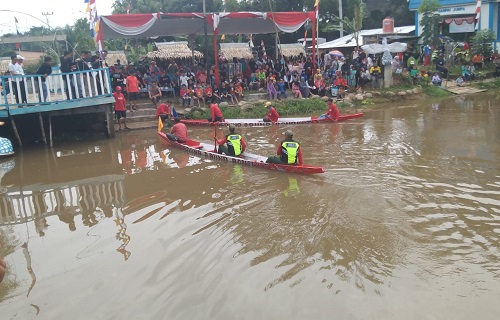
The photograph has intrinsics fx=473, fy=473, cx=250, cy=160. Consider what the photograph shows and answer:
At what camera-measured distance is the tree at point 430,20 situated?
2450 centimetres

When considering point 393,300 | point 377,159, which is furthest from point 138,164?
point 393,300

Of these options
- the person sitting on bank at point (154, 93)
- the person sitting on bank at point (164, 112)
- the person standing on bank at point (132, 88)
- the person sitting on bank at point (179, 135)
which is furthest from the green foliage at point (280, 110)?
the person sitting on bank at point (179, 135)

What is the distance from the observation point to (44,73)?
12.2 metres

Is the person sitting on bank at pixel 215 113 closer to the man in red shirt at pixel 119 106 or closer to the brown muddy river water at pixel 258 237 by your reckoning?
the man in red shirt at pixel 119 106

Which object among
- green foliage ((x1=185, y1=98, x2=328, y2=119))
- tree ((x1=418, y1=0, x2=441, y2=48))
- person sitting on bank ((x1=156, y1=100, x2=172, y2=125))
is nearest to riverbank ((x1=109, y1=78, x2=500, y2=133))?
green foliage ((x1=185, y1=98, x2=328, y2=119))

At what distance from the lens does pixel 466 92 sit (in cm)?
2066

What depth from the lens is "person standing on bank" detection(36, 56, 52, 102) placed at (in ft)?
39.8

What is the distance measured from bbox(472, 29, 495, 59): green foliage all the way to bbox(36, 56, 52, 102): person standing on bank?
20.5 m

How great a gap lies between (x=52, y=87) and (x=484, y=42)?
20.6 m

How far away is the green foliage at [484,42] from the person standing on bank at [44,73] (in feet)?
67.1

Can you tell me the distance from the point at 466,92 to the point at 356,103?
5.83 m

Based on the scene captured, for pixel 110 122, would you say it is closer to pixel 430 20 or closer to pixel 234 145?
pixel 234 145

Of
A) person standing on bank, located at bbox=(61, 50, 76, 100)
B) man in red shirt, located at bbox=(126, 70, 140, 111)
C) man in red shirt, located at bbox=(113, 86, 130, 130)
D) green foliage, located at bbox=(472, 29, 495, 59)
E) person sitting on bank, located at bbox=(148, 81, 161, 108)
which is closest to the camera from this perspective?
person standing on bank, located at bbox=(61, 50, 76, 100)

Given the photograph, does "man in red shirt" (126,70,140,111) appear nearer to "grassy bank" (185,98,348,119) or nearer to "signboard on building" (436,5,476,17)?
"grassy bank" (185,98,348,119)
